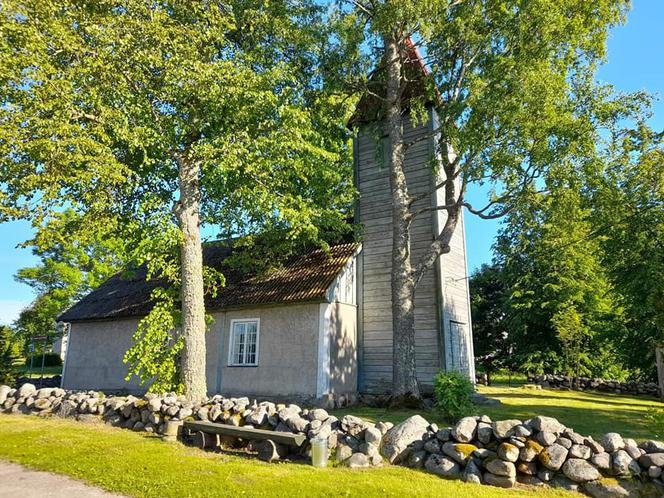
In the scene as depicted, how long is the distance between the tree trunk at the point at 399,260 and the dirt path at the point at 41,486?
858 centimetres

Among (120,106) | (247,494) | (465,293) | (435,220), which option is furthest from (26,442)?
(465,293)

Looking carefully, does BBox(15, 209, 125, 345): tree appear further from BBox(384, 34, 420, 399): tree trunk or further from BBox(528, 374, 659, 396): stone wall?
BBox(528, 374, 659, 396): stone wall

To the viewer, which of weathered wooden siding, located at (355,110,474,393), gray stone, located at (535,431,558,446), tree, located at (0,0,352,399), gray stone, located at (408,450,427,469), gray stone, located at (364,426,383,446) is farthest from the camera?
weathered wooden siding, located at (355,110,474,393)

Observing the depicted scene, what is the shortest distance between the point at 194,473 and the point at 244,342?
9.10 metres

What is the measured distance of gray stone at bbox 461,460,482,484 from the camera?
625 cm

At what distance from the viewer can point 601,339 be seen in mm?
25625

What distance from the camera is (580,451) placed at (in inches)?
241

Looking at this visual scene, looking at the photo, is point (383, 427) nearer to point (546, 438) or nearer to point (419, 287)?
point (546, 438)

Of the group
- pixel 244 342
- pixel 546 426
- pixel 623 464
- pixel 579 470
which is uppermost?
pixel 244 342

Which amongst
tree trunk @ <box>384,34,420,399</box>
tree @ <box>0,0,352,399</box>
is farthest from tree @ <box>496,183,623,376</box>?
tree @ <box>0,0,352,399</box>

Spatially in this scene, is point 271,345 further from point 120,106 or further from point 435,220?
point 120,106

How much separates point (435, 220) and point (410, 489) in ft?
35.6

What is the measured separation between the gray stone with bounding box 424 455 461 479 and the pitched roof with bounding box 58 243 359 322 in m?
7.43

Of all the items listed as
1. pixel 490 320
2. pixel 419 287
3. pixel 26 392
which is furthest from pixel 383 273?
pixel 490 320
